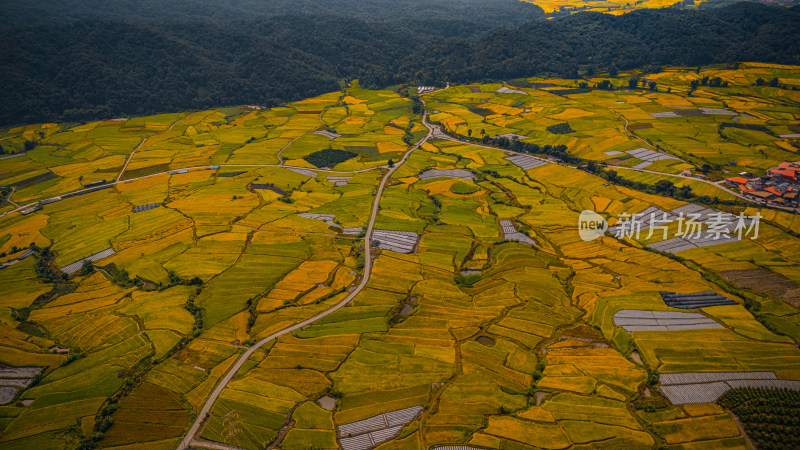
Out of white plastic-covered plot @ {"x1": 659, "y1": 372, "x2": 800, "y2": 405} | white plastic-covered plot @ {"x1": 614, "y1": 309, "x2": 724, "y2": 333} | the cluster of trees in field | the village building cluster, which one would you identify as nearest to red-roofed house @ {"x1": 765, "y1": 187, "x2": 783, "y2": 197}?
the village building cluster

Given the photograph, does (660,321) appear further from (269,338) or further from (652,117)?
(652,117)

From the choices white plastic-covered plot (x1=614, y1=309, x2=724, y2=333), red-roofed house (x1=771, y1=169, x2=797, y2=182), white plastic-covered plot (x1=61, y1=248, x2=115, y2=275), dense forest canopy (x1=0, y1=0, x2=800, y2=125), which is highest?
dense forest canopy (x1=0, y1=0, x2=800, y2=125)

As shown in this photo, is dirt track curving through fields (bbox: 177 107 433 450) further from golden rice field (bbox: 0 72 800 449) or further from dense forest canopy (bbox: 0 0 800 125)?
dense forest canopy (bbox: 0 0 800 125)

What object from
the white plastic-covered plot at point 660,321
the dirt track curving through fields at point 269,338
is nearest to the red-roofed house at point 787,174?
the white plastic-covered plot at point 660,321

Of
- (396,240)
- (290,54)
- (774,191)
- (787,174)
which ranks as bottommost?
(396,240)

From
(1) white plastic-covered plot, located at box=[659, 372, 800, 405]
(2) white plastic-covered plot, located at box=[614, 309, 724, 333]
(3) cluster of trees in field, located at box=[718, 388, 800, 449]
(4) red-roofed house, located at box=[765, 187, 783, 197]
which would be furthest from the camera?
(4) red-roofed house, located at box=[765, 187, 783, 197]

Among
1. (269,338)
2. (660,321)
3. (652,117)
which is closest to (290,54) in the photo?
(652,117)

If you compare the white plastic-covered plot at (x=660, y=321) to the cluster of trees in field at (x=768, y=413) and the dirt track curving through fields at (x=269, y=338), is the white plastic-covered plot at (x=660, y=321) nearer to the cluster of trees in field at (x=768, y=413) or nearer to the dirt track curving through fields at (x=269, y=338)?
the cluster of trees in field at (x=768, y=413)
